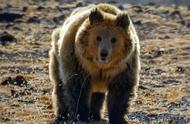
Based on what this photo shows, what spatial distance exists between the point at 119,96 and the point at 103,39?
112 centimetres

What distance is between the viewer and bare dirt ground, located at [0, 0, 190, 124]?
1402 cm

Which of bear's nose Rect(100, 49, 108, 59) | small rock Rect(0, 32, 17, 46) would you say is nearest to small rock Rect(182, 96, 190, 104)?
bear's nose Rect(100, 49, 108, 59)

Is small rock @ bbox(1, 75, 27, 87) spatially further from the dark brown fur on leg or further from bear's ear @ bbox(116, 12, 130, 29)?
bear's ear @ bbox(116, 12, 130, 29)

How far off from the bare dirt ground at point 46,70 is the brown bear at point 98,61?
85 centimetres

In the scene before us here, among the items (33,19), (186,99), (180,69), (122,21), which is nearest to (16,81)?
(186,99)

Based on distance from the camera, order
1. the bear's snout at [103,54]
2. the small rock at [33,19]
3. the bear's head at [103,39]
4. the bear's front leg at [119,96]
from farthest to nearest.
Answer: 1. the small rock at [33,19]
2. the bear's front leg at [119,96]
3. the bear's head at [103,39]
4. the bear's snout at [103,54]

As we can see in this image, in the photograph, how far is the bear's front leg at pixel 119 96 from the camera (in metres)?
12.1

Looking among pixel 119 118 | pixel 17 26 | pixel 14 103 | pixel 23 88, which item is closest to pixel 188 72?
pixel 23 88

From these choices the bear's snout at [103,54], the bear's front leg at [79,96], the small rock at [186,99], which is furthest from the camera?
the small rock at [186,99]

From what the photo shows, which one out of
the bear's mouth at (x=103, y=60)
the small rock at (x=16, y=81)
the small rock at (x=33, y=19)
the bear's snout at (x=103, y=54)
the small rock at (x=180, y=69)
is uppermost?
the bear's snout at (x=103, y=54)

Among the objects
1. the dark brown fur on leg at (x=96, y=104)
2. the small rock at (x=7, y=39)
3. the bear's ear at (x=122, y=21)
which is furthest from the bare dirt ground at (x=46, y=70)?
the bear's ear at (x=122, y=21)

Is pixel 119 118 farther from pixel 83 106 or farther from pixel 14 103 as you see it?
pixel 14 103

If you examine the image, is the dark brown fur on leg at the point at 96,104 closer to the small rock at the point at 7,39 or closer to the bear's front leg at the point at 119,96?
the bear's front leg at the point at 119,96

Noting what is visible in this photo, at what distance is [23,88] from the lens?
17.2m
